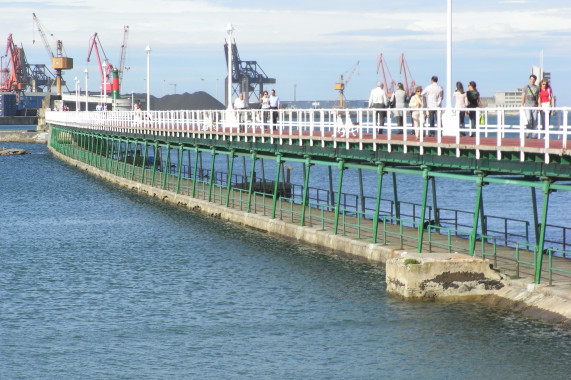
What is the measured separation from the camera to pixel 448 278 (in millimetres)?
24922

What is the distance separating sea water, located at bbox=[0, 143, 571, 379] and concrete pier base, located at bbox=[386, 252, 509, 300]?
0.36 meters

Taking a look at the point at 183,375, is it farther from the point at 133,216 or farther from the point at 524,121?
the point at 133,216

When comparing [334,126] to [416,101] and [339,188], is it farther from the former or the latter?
[416,101]

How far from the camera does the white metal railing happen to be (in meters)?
24.0

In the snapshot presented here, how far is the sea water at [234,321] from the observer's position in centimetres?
2030

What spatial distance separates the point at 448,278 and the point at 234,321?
17.3ft

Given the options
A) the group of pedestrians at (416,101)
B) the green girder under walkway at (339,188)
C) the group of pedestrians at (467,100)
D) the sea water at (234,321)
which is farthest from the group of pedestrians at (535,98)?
the sea water at (234,321)

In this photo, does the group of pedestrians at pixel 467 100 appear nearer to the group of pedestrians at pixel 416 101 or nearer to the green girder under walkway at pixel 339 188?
the group of pedestrians at pixel 416 101

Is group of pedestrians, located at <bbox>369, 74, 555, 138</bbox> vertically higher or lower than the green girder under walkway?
higher

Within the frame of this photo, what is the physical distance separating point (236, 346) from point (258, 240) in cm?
1553

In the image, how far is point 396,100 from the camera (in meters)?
31.5

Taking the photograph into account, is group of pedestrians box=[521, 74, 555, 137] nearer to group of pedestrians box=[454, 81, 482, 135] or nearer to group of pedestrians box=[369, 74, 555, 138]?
group of pedestrians box=[369, 74, 555, 138]

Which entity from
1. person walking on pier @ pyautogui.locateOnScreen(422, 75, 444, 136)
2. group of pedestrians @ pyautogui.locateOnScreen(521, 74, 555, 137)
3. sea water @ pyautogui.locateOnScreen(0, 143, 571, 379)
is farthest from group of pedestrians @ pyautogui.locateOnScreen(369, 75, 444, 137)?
sea water @ pyautogui.locateOnScreen(0, 143, 571, 379)

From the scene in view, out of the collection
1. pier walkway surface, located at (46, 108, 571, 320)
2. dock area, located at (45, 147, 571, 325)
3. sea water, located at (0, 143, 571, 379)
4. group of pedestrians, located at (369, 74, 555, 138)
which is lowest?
sea water, located at (0, 143, 571, 379)
